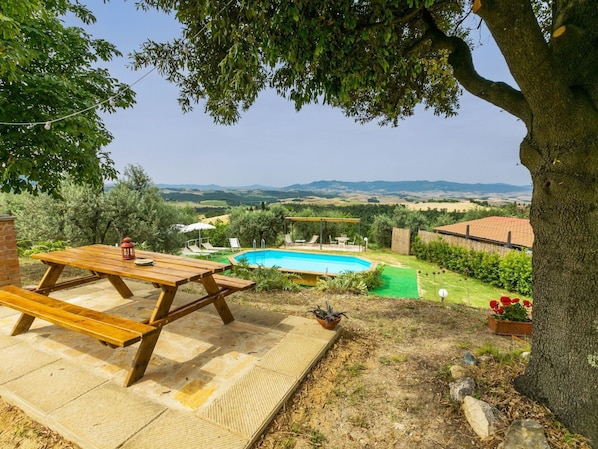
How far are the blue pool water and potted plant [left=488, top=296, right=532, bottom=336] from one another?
→ 9988 mm

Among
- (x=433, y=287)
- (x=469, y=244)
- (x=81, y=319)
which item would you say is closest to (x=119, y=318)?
(x=81, y=319)

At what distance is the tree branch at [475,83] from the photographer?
2.08 meters

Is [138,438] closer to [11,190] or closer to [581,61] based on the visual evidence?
[581,61]

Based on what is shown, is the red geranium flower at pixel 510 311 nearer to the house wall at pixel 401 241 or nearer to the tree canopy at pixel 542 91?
the tree canopy at pixel 542 91

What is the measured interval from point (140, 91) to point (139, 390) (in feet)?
21.7

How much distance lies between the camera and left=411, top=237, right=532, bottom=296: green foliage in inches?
394

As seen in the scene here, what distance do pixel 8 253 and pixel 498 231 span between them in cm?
2029

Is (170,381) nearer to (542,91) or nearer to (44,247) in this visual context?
(542,91)

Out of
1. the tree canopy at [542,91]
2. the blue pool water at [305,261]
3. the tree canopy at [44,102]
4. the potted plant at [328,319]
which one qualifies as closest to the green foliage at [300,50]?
the tree canopy at [542,91]

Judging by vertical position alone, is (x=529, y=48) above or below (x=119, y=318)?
above

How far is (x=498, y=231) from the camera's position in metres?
16.5

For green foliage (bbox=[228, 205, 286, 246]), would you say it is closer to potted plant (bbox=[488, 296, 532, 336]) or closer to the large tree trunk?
potted plant (bbox=[488, 296, 532, 336])

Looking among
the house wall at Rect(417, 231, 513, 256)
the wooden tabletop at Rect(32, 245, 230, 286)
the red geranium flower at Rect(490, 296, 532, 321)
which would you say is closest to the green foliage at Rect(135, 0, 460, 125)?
Answer: the wooden tabletop at Rect(32, 245, 230, 286)

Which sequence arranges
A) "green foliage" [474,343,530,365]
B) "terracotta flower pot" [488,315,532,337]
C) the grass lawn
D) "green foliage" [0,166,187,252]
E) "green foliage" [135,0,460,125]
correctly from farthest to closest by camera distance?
"green foliage" [0,166,187,252], the grass lawn, "terracotta flower pot" [488,315,532,337], "green foliage" [474,343,530,365], "green foliage" [135,0,460,125]
